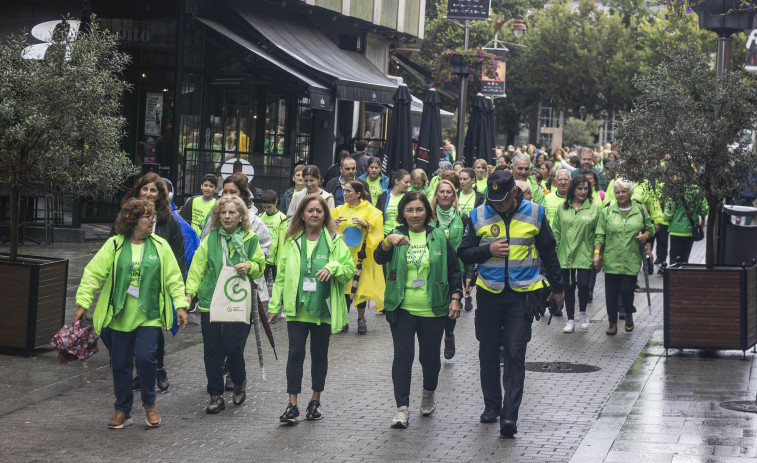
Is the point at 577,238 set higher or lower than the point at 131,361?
higher

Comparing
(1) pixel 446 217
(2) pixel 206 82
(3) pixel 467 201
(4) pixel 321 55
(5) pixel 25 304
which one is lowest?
(5) pixel 25 304

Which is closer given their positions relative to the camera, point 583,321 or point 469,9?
point 583,321

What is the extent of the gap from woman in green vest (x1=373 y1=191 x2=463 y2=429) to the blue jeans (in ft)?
5.47

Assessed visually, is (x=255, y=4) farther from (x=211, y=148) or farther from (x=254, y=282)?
(x=254, y=282)

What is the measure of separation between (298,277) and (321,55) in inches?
614

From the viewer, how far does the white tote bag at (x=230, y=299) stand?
809 cm

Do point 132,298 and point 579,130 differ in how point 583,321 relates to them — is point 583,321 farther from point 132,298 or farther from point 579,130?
point 579,130

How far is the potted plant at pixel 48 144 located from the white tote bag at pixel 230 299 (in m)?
2.39

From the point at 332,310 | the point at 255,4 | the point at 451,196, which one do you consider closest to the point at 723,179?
the point at 451,196

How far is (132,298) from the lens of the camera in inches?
301

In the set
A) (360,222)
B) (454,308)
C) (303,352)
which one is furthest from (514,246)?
(360,222)

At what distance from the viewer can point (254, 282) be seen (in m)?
8.48

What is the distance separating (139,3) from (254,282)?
13151 mm

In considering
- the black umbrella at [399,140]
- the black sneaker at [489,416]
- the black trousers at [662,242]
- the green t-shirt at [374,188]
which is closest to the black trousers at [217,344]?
the black sneaker at [489,416]
